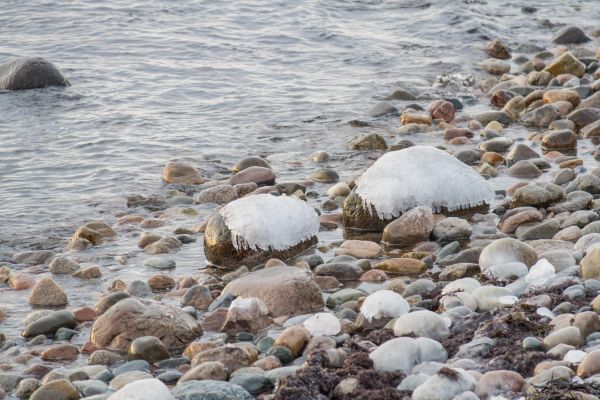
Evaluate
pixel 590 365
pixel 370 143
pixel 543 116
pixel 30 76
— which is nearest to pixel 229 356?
pixel 590 365

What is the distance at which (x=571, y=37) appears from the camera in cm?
1384

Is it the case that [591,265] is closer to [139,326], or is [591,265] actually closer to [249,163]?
[139,326]

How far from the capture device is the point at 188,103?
1116 cm

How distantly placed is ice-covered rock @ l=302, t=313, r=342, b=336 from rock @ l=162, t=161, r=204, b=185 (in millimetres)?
3599

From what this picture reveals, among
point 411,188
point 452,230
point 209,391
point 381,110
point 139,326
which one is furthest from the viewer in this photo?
point 381,110

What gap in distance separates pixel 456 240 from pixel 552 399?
2.87 meters

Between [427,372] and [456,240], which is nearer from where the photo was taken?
[427,372]

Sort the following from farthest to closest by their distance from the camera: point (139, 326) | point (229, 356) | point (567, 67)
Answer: point (567, 67), point (139, 326), point (229, 356)

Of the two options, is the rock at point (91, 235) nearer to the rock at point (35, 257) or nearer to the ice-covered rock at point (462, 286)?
the rock at point (35, 257)

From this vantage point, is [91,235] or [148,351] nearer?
[148,351]

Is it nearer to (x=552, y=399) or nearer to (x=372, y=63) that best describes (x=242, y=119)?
(x=372, y=63)

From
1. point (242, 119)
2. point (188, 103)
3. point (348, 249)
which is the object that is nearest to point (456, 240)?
point (348, 249)

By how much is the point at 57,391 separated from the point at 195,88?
764 centimetres

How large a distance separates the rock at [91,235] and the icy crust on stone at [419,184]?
1.90 meters
